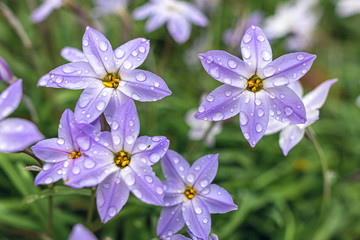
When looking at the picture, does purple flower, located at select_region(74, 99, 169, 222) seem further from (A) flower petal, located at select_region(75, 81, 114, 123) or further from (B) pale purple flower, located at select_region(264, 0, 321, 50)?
(B) pale purple flower, located at select_region(264, 0, 321, 50)

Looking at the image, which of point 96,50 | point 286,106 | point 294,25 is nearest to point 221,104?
point 286,106

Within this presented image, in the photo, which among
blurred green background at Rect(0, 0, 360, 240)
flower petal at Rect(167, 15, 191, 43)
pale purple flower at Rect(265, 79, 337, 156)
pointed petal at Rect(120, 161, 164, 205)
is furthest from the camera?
flower petal at Rect(167, 15, 191, 43)

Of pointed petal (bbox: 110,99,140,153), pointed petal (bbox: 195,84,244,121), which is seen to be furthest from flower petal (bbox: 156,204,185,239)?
pointed petal (bbox: 195,84,244,121)

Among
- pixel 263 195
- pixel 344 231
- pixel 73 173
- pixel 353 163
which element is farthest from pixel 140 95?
pixel 353 163

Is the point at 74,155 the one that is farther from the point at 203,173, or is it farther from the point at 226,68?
the point at 226,68

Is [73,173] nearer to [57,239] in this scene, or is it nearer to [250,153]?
[57,239]
